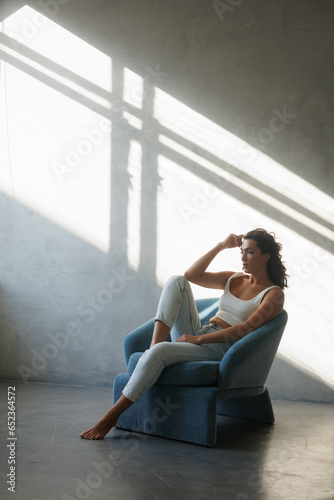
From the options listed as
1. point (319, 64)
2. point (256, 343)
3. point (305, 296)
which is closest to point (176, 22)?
point (319, 64)

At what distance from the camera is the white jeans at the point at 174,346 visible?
297 cm

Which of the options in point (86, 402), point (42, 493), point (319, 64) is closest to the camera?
point (42, 493)

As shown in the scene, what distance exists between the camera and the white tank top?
3285 mm

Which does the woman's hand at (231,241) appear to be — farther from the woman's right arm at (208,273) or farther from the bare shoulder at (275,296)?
the bare shoulder at (275,296)

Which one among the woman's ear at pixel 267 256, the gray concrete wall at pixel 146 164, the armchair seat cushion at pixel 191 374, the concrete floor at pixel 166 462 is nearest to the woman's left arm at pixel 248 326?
the armchair seat cushion at pixel 191 374

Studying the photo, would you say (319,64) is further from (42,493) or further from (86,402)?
(42,493)

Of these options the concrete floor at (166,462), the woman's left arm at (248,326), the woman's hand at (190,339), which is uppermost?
the woman's left arm at (248,326)

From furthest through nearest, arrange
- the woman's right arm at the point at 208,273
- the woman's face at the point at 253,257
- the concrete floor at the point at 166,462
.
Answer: the woman's right arm at the point at 208,273
the woman's face at the point at 253,257
the concrete floor at the point at 166,462

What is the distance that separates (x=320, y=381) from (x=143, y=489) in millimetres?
2379

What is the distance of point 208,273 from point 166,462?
1.30 meters

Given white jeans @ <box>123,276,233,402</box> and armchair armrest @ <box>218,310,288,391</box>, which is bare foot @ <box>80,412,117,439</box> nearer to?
white jeans @ <box>123,276,233,402</box>

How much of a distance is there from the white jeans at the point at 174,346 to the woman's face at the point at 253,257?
1.27 feet

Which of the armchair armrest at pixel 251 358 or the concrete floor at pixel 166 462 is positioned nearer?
the concrete floor at pixel 166 462

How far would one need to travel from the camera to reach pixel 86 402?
4.00 metres
